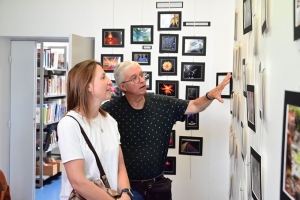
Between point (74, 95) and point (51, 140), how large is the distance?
484 cm

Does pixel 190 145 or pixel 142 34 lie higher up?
pixel 142 34

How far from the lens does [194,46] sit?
149 inches

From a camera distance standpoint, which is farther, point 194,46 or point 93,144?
point 194,46

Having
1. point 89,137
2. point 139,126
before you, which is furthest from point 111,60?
point 89,137

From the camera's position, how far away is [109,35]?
12.8ft

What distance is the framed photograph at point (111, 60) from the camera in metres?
3.92

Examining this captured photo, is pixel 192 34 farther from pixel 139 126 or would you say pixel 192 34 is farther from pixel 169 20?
pixel 139 126

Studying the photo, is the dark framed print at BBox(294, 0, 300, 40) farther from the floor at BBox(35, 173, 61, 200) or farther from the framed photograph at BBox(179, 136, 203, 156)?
the floor at BBox(35, 173, 61, 200)

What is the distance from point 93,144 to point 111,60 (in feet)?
7.34

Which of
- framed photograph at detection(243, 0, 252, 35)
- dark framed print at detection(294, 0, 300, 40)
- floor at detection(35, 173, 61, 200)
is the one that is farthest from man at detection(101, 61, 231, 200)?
floor at detection(35, 173, 61, 200)

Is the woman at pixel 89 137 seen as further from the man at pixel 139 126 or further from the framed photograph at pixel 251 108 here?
the framed photograph at pixel 251 108

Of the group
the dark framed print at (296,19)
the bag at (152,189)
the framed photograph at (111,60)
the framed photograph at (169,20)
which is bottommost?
the bag at (152,189)

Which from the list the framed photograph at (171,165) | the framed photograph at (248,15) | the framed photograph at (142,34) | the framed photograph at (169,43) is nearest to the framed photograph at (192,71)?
the framed photograph at (169,43)

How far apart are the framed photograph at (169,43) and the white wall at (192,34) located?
0.18ft
